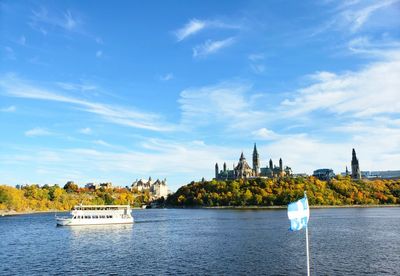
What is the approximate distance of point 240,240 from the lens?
84.0m

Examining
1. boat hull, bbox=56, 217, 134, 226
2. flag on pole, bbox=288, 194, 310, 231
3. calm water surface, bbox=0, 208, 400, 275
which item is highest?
flag on pole, bbox=288, 194, 310, 231

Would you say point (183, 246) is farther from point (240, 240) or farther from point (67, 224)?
point (67, 224)

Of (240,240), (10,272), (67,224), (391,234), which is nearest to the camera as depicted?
(10,272)

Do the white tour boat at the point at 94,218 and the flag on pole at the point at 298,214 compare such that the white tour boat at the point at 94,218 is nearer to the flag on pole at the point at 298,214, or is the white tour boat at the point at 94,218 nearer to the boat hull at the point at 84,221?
the boat hull at the point at 84,221

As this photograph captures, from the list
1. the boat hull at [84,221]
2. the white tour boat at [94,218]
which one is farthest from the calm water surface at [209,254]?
the white tour boat at [94,218]

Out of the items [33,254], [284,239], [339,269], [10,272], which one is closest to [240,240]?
[284,239]

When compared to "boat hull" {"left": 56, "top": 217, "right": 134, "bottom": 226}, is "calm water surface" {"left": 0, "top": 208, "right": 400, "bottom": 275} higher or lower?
lower

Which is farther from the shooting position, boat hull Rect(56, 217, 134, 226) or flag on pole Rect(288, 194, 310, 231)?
boat hull Rect(56, 217, 134, 226)

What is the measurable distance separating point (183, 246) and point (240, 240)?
13.7m

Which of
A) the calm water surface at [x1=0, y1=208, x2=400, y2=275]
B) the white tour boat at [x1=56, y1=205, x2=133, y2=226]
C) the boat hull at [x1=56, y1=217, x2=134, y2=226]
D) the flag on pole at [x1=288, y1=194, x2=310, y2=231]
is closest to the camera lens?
the flag on pole at [x1=288, y1=194, x2=310, y2=231]

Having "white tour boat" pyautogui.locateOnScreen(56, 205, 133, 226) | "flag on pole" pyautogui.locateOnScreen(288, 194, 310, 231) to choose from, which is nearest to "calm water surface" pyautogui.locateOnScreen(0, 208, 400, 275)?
"flag on pole" pyautogui.locateOnScreen(288, 194, 310, 231)

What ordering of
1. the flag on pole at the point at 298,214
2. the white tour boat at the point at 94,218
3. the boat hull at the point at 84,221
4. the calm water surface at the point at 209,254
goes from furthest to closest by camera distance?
1. the white tour boat at the point at 94,218
2. the boat hull at the point at 84,221
3. the calm water surface at the point at 209,254
4. the flag on pole at the point at 298,214

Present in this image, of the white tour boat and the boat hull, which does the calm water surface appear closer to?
the boat hull

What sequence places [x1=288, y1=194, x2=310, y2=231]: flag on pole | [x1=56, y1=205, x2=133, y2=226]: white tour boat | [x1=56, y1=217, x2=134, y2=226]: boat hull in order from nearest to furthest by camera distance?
[x1=288, y1=194, x2=310, y2=231]: flag on pole, [x1=56, y1=217, x2=134, y2=226]: boat hull, [x1=56, y1=205, x2=133, y2=226]: white tour boat
